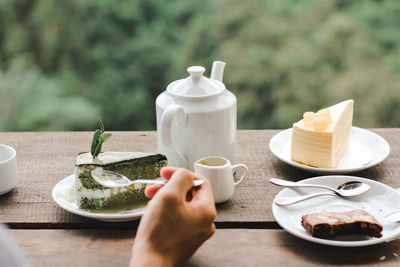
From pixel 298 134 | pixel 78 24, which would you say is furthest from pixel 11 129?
pixel 298 134

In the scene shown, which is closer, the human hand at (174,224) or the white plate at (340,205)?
the human hand at (174,224)

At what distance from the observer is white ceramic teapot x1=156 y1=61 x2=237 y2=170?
1.12 m

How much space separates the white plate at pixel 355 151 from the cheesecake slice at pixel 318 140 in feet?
0.11

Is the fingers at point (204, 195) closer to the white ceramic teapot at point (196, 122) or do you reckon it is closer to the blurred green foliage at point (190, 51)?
the white ceramic teapot at point (196, 122)

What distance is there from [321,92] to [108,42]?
1.54 meters

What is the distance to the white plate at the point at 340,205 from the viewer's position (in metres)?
0.93

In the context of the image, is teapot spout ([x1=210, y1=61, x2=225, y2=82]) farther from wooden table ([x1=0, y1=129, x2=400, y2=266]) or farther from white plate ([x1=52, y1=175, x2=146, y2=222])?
white plate ([x1=52, y1=175, x2=146, y2=222])

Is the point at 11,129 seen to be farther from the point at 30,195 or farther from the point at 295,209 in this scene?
the point at 295,209

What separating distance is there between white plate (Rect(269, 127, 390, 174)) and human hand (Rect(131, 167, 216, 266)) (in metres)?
0.42

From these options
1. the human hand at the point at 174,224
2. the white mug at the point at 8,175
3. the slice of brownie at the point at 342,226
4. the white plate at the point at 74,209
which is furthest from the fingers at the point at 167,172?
the white mug at the point at 8,175

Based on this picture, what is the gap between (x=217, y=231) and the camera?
3.23ft

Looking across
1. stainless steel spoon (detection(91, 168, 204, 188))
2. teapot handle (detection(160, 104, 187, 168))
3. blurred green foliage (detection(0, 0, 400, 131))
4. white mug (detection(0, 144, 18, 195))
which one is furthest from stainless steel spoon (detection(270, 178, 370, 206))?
blurred green foliage (detection(0, 0, 400, 131))

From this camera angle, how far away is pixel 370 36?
353 cm

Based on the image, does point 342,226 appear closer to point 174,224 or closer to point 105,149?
point 174,224
